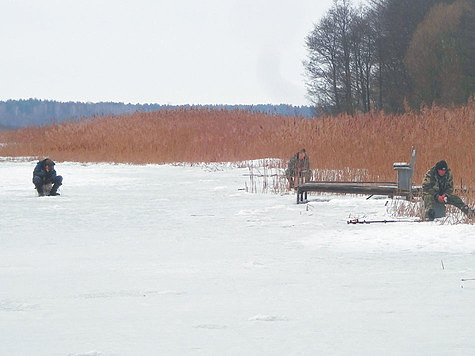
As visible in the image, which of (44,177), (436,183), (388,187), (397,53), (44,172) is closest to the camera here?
(436,183)

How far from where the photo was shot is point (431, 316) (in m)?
4.90

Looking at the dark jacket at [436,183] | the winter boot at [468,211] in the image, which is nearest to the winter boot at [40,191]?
the dark jacket at [436,183]

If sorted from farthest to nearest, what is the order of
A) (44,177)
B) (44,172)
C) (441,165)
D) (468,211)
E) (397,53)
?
(397,53) < (44,177) < (44,172) < (441,165) < (468,211)

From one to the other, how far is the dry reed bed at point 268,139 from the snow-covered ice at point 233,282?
2.33m

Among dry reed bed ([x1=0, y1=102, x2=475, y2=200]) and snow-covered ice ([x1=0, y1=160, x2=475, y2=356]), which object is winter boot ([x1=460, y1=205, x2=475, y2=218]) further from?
dry reed bed ([x1=0, y1=102, x2=475, y2=200])

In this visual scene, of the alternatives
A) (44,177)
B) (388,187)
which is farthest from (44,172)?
(388,187)

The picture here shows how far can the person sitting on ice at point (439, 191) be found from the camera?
9.87 meters

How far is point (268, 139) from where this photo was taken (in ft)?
69.7

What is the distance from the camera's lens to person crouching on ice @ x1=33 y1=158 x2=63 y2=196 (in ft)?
49.1

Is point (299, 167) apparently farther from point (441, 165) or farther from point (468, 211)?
point (468, 211)

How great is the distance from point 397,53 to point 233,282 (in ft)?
109

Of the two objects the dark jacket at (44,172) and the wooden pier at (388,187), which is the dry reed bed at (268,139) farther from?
the dark jacket at (44,172)

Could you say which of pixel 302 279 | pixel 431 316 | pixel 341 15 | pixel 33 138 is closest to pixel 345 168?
pixel 302 279

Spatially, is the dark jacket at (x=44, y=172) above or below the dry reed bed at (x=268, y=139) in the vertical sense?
below
